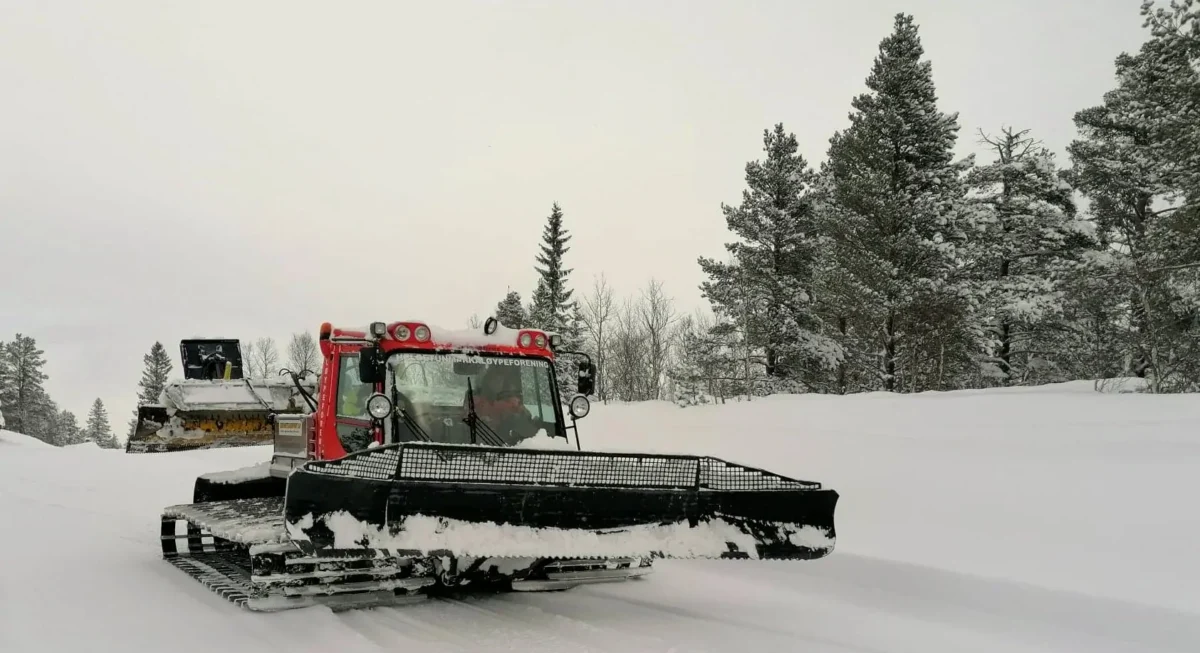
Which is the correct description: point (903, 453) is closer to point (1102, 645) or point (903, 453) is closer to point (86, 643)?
point (1102, 645)

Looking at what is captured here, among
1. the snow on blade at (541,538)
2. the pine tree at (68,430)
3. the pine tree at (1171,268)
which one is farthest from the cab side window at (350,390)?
the pine tree at (68,430)

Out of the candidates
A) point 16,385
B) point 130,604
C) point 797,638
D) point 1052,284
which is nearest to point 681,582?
point 797,638

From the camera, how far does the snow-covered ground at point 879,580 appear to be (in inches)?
205

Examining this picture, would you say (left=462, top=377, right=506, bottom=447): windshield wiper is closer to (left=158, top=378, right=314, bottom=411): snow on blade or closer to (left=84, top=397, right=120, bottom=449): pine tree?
(left=158, top=378, right=314, bottom=411): snow on blade

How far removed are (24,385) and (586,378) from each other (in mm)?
73433

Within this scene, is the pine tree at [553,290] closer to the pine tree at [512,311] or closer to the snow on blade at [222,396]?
the pine tree at [512,311]

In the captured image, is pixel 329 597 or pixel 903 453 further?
pixel 903 453

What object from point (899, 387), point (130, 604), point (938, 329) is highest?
point (938, 329)

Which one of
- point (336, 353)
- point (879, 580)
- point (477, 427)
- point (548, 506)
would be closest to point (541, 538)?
point (548, 506)

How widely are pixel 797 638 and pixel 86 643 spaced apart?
14.6 feet

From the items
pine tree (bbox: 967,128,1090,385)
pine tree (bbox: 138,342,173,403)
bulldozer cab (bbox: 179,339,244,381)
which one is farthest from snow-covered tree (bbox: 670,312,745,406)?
pine tree (bbox: 138,342,173,403)

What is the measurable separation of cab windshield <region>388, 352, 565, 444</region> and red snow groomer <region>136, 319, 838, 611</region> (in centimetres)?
1

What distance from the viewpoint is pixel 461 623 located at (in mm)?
5473

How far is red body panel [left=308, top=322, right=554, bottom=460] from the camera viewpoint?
669 centimetres
